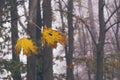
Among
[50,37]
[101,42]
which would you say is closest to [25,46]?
[50,37]

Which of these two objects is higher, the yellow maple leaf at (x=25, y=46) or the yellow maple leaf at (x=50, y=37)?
the yellow maple leaf at (x=50, y=37)

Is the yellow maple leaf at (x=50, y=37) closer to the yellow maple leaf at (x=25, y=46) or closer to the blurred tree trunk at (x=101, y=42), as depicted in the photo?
the yellow maple leaf at (x=25, y=46)

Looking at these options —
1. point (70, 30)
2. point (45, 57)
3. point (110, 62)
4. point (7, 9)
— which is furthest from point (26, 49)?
point (70, 30)

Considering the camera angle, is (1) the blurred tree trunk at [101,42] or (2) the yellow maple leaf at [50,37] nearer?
(2) the yellow maple leaf at [50,37]

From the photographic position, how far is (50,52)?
41.9 feet

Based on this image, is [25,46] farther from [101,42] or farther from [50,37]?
[101,42]

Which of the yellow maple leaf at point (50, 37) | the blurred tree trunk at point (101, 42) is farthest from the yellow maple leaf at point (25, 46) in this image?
the blurred tree trunk at point (101, 42)

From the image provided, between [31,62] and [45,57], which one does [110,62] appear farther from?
[31,62]

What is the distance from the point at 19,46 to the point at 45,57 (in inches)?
358

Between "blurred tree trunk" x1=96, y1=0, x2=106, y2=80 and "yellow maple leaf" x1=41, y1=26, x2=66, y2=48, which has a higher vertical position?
"yellow maple leaf" x1=41, y1=26, x2=66, y2=48

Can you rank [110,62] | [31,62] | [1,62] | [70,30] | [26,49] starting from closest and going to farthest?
[26,49] → [31,62] → [1,62] → [110,62] → [70,30]

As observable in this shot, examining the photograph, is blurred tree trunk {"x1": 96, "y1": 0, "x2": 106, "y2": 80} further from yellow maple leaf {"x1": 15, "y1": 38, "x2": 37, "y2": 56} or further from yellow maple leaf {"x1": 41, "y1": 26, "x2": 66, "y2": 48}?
yellow maple leaf {"x1": 15, "y1": 38, "x2": 37, "y2": 56}

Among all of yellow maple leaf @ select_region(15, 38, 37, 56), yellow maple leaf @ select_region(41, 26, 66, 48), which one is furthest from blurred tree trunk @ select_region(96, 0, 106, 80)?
yellow maple leaf @ select_region(15, 38, 37, 56)

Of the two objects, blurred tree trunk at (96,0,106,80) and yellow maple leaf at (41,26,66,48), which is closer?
yellow maple leaf at (41,26,66,48)
